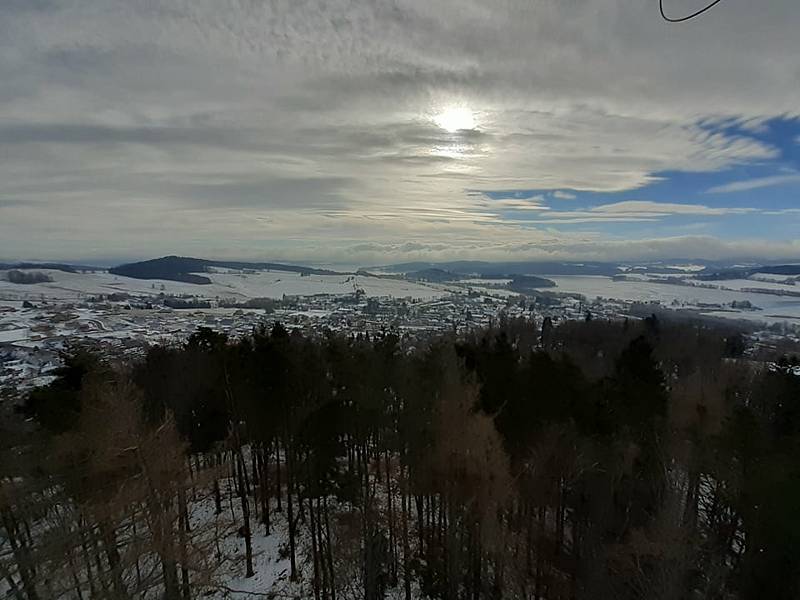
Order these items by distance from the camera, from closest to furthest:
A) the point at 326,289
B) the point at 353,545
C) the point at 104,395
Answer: the point at 104,395, the point at 353,545, the point at 326,289

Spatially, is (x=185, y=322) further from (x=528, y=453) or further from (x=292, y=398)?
(x=528, y=453)

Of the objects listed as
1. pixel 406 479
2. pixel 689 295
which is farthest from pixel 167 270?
pixel 406 479

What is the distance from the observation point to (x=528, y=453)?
1420 centimetres

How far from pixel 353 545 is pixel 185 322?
7876 centimetres

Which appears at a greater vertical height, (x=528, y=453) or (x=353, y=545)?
(x=528, y=453)

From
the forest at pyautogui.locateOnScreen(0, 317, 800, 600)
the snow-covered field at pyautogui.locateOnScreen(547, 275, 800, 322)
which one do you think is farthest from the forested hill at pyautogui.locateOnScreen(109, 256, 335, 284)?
the forest at pyautogui.locateOnScreen(0, 317, 800, 600)

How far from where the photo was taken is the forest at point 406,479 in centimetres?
884

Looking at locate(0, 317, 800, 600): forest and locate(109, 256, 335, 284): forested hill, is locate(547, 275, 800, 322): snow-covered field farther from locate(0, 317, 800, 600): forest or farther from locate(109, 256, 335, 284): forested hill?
locate(109, 256, 335, 284): forested hill

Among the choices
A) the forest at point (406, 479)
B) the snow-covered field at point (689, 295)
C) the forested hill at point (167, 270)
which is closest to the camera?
the forest at point (406, 479)

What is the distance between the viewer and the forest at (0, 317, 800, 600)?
8844 mm

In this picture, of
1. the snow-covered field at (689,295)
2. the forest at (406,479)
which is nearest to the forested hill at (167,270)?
the snow-covered field at (689,295)

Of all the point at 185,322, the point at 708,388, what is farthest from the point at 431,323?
the point at 708,388

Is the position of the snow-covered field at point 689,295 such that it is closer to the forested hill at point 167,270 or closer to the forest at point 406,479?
the forest at point 406,479

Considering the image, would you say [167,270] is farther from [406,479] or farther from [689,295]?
[406,479]
